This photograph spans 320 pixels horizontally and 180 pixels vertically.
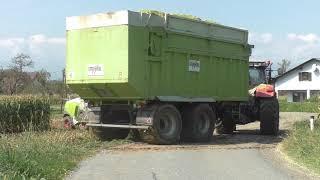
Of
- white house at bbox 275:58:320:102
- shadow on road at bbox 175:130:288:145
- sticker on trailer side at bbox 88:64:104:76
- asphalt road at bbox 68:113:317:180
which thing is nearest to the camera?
asphalt road at bbox 68:113:317:180

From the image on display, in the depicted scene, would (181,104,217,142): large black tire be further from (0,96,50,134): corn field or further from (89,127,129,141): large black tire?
(0,96,50,134): corn field

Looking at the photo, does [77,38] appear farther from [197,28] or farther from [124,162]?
[124,162]

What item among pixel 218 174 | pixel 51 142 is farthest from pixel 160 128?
pixel 218 174

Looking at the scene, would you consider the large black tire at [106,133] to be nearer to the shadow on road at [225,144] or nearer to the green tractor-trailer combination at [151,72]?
the green tractor-trailer combination at [151,72]

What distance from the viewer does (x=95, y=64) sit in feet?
58.0

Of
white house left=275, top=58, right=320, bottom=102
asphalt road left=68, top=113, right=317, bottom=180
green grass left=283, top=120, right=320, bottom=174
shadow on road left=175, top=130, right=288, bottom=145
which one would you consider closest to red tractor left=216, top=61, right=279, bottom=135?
shadow on road left=175, top=130, right=288, bottom=145

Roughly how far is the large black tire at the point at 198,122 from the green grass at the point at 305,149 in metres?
3.01

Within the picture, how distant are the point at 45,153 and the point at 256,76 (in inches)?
483

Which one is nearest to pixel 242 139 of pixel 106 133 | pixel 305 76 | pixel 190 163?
pixel 106 133

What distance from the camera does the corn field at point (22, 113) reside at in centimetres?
2271

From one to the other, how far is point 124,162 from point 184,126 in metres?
5.76

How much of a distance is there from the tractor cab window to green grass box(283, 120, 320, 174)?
603 cm

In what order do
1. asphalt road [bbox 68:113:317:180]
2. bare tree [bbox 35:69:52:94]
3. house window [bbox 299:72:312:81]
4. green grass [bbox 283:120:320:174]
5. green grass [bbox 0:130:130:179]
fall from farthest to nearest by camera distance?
house window [bbox 299:72:312:81], bare tree [bbox 35:69:52:94], green grass [bbox 283:120:320:174], asphalt road [bbox 68:113:317:180], green grass [bbox 0:130:130:179]

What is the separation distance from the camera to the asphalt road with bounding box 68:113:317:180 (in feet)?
39.4
